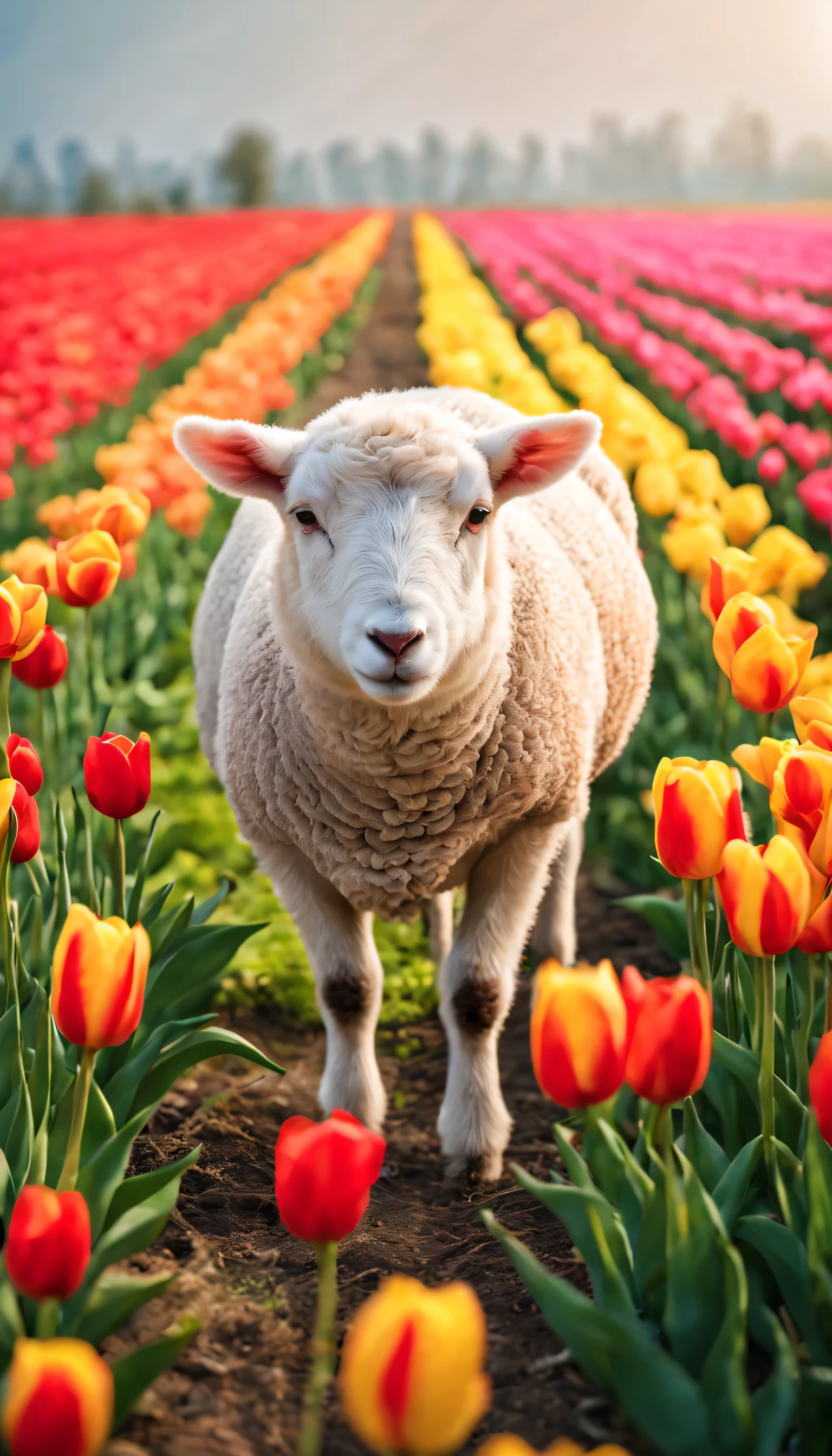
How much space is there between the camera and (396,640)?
86.7 inches

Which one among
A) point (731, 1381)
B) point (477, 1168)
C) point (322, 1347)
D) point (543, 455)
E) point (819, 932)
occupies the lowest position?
point (477, 1168)

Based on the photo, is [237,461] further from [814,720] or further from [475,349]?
[475,349]

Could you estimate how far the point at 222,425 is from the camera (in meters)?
2.64

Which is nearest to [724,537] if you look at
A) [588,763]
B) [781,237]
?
[588,763]

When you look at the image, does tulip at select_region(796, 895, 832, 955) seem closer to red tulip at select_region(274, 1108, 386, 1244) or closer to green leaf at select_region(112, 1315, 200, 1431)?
red tulip at select_region(274, 1108, 386, 1244)

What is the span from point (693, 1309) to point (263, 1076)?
6.09 feet

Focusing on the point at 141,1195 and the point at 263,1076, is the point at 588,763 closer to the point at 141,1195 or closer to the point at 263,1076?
the point at 263,1076

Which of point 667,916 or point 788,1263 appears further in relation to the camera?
point 667,916

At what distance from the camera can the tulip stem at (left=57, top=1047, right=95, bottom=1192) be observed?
1730 mm

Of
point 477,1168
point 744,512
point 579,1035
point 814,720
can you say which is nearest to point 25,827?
point 579,1035

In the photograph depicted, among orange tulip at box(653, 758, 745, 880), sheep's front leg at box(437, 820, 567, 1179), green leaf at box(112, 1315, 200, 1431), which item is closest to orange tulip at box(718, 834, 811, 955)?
orange tulip at box(653, 758, 745, 880)

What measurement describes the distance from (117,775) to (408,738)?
2.33ft

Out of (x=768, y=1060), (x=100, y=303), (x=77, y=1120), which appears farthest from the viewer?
(x=100, y=303)

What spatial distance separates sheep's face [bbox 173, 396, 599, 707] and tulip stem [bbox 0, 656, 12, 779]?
2.04 ft
